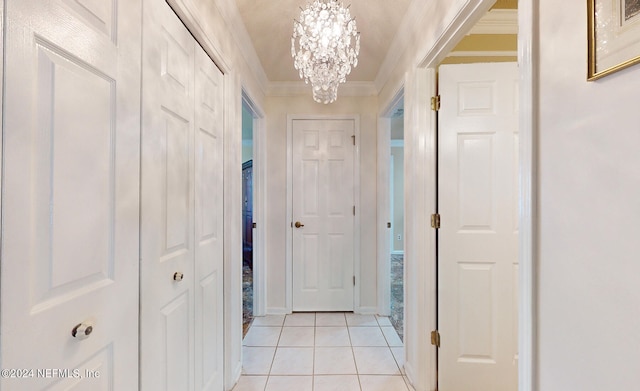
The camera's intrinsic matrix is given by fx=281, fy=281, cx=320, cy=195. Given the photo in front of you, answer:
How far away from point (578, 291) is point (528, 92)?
588 millimetres

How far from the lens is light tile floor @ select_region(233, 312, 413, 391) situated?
1928 millimetres

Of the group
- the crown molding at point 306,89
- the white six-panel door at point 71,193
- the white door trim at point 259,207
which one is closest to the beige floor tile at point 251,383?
the white door trim at point 259,207

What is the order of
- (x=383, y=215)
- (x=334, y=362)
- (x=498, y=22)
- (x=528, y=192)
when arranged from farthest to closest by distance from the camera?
(x=383, y=215) → (x=334, y=362) → (x=498, y=22) → (x=528, y=192)

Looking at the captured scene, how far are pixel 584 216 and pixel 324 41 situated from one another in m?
1.41

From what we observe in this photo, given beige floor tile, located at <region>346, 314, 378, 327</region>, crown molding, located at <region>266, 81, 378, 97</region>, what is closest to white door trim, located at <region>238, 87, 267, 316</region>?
crown molding, located at <region>266, 81, 378, 97</region>

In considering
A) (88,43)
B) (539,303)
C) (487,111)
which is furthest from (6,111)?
(487,111)

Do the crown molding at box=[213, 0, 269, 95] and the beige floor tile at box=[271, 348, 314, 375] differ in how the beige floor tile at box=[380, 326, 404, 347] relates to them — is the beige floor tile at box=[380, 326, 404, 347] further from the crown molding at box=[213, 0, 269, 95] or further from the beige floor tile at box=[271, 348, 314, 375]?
the crown molding at box=[213, 0, 269, 95]

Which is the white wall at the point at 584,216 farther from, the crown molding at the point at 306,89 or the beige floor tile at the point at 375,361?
the crown molding at the point at 306,89

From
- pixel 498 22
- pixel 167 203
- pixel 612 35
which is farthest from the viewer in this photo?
pixel 498 22

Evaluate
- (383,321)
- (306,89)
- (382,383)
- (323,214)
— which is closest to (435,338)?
(382,383)

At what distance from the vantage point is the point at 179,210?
1271 millimetres

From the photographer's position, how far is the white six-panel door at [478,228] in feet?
5.57

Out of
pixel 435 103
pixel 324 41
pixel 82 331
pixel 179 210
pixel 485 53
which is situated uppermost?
pixel 485 53

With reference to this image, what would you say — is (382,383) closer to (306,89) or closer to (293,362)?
(293,362)
